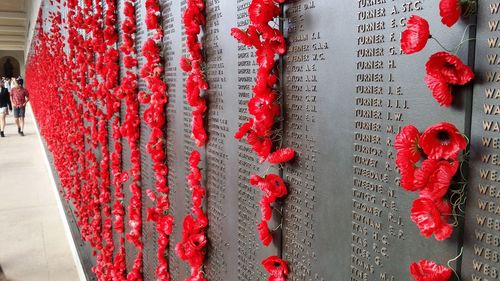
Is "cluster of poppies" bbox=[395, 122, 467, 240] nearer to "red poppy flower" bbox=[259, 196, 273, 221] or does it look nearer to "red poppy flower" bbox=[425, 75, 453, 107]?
"red poppy flower" bbox=[425, 75, 453, 107]

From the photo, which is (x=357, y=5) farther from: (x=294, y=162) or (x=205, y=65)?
(x=205, y=65)

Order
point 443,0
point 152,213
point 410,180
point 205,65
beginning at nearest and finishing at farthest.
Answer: point 443,0
point 410,180
point 205,65
point 152,213

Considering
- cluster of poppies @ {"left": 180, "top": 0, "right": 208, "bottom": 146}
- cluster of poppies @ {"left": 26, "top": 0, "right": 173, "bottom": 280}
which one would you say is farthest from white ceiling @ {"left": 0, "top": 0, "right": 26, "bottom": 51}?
cluster of poppies @ {"left": 180, "top": 0, "right": 208, "bottom": 146}

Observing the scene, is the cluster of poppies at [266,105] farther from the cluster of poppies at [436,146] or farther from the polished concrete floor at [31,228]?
the polished concrete floor at [31,228]

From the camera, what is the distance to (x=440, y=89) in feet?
3.18

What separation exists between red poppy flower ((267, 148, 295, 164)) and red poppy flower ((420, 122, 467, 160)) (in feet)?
1.85

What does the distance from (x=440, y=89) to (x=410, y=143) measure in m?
0.13

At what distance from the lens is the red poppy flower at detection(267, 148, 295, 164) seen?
4.95 ft

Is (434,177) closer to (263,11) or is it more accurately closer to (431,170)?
(431,170)

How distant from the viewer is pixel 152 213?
110 inches

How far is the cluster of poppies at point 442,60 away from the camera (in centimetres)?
93

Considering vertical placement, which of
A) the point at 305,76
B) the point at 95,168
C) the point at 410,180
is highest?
the point at 305,76

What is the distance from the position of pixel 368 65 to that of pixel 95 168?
12.3ft

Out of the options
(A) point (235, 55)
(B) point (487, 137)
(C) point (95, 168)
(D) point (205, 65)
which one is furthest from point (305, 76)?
(C) point (95, 168)
